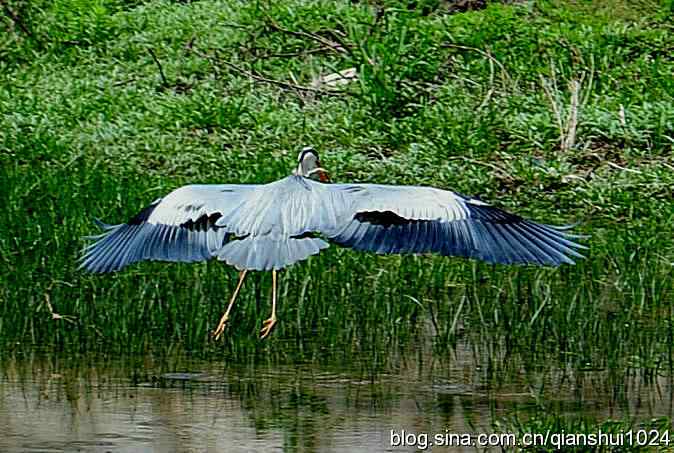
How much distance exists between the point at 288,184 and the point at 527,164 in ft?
13.4

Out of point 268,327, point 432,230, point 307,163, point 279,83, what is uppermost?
point 279,83

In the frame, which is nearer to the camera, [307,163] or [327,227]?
[327,227]

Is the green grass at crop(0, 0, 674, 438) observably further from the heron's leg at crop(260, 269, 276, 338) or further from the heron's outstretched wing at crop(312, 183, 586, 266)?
the heron's outstretched wing at crop(312, 183, 586, 266)

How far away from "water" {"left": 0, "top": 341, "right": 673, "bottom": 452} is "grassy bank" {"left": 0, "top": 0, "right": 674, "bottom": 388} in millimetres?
181

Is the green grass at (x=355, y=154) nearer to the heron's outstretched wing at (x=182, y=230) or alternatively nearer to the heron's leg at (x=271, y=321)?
the heron's leg at (x=271, y=321)

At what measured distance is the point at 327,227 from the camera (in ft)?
17.9

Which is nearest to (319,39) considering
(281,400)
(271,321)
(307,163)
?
(307,163)

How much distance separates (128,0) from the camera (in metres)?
14.0

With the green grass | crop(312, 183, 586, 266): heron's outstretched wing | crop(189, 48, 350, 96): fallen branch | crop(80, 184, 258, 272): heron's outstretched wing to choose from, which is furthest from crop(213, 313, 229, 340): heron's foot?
crop(189, 48, 350, 96): fallen branch

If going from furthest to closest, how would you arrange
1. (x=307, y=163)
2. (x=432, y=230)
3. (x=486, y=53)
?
1. (x=486, y=53)
2. (x=307, y=163)
3. (x=432, y=230)

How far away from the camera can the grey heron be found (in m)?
5.42

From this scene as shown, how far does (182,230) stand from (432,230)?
91 cm

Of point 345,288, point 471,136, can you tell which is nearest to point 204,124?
point 471,136

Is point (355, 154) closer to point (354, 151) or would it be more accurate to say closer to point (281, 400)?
point (354, 151)
